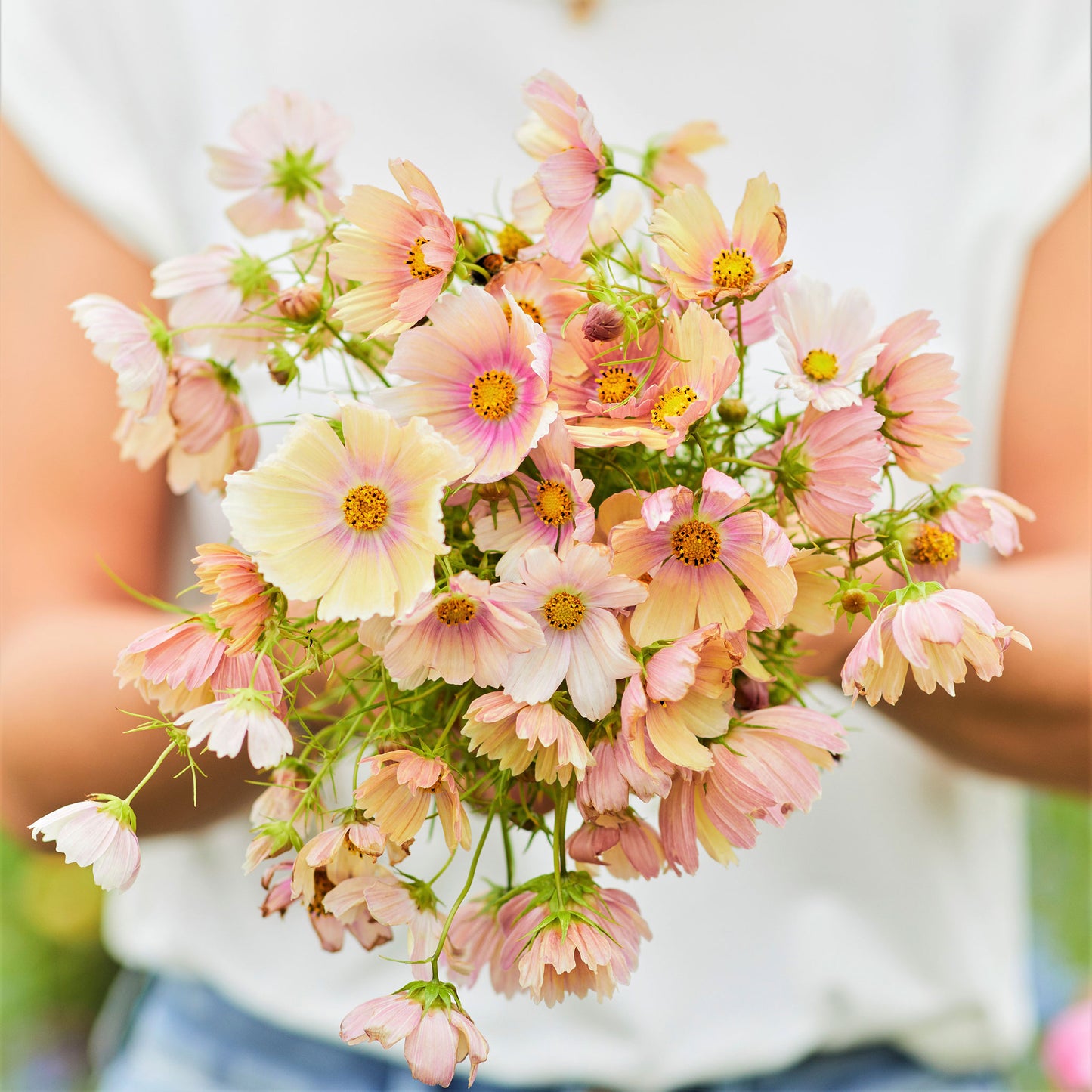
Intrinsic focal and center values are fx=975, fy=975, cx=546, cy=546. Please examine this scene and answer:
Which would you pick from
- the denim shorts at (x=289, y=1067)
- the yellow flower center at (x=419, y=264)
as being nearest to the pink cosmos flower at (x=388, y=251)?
the yellow flower center at (x=419, y=264)

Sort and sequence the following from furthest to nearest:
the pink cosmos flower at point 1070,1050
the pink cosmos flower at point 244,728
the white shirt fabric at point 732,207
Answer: the pink cosmos flower at point 1070,1050, the white shirt fabric at point 732,207, the pink cosmos flower at point 244,728

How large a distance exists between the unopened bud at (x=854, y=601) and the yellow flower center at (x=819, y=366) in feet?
0.17

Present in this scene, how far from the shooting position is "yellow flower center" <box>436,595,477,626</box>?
0.21 metres

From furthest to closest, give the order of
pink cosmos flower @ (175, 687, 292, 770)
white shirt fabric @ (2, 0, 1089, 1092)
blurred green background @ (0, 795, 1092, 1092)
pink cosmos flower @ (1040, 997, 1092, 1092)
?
1. blurred green background @ (0, 795, 1092, 1092)
2. pink cosmos flower @ (1040, 997, 1092, 1092)
3. white shirt fabric @ (2, 0, 1089, 1092)
4. pink cosmos flower @ (175, 687, 292, 770)

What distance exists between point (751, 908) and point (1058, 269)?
0.37 m

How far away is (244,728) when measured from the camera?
208 mm

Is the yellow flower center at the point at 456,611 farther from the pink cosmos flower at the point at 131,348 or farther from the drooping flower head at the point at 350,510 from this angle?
the pink cosmos flower at the point at 131,348

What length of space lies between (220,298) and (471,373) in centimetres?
12

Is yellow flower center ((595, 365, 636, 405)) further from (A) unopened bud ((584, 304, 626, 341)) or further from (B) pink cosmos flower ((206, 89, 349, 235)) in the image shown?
(B) pink cosmos flower ((206, 89, 349, 235))

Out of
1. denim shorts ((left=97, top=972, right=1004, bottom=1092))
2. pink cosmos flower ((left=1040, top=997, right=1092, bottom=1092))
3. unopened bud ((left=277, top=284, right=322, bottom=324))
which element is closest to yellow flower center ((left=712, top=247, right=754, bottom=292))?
unopened bud ((left=277, top=284, right=322, bottom=324))

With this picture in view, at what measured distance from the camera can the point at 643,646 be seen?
22 cm

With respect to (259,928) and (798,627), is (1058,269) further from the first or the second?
(259,928)

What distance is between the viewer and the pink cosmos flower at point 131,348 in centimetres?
26

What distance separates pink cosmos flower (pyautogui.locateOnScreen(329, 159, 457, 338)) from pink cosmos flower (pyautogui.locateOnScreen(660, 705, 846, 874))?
5.1 inches
